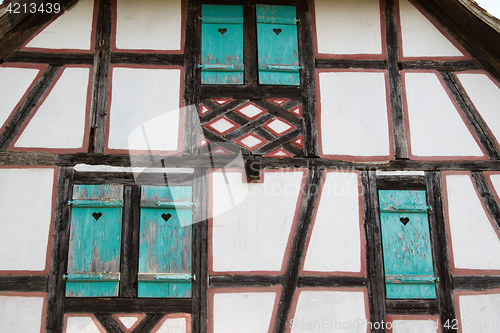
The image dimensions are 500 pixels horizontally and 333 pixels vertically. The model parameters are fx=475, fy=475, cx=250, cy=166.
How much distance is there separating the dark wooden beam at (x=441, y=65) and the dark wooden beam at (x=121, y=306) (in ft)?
12.4

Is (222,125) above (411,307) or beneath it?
above

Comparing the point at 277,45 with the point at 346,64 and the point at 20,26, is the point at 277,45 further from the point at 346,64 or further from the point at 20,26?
the point at 20,26

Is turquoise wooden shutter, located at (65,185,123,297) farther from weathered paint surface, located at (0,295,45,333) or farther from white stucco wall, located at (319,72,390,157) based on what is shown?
white stucco wall, located at (319,72,390,157)

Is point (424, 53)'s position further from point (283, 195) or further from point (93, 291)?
point (93, 291)

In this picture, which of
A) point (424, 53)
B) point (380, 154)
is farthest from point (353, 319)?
point (424, 53)

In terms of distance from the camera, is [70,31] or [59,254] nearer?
[59,254]

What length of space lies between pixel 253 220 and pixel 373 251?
1.32 m

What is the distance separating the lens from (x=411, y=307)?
4922 millimetres

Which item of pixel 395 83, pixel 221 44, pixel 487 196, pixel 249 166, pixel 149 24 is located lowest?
pixel 487 196

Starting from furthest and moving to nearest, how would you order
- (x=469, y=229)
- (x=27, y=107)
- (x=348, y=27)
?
(x=348, y=27) → (x=27, y=107) → (x=469, y=229)

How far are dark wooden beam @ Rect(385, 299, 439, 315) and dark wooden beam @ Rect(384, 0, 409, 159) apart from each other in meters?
1.57

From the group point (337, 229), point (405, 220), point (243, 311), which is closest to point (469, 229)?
point (405, 220)

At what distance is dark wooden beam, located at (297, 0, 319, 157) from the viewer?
5.37m

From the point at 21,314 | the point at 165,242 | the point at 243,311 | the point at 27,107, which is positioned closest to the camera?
the point at 21,314
